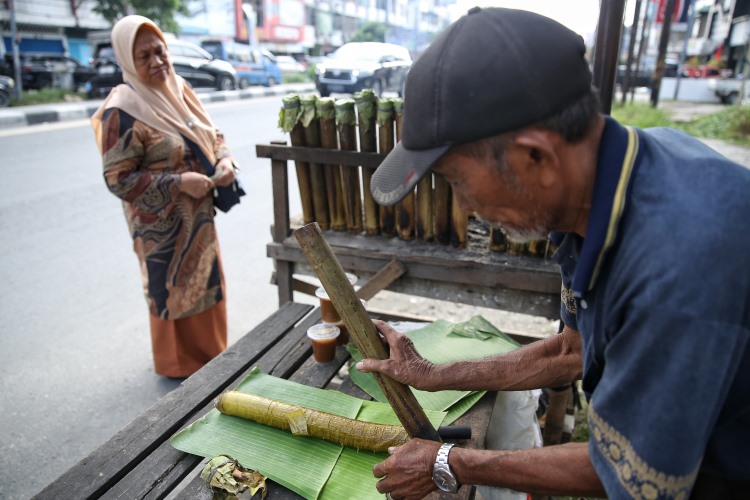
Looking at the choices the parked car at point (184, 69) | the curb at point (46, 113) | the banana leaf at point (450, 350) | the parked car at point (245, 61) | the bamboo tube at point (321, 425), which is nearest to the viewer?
the bamboo tube at point (321, 425)

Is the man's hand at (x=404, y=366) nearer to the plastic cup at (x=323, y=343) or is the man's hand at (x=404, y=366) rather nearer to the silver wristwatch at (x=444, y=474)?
the silver wristwatch at (x=444, y=474)

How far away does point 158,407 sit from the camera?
1.83m

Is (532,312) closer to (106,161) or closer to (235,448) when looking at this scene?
(235,448)

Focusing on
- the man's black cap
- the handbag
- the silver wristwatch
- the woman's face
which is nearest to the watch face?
the silver wristwatch

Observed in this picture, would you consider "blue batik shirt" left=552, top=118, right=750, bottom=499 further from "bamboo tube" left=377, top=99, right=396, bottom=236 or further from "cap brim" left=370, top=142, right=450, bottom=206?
"bamboo tube" left=377, top=99, right=396, bottom=236

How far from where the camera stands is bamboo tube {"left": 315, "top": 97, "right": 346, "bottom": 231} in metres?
2.97

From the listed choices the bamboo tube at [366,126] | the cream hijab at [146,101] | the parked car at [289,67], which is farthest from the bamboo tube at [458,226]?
the parked car at [289,67]

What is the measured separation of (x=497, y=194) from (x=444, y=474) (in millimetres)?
703

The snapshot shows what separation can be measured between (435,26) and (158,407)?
231ft

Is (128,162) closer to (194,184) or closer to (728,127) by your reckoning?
(194,184)

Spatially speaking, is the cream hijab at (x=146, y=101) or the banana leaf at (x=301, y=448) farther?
the cream hijab at (x=146, y=101)

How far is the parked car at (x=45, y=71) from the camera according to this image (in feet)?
57.0

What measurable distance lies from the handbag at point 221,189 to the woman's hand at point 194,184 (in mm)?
114

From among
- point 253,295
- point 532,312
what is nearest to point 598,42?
point 532,312
